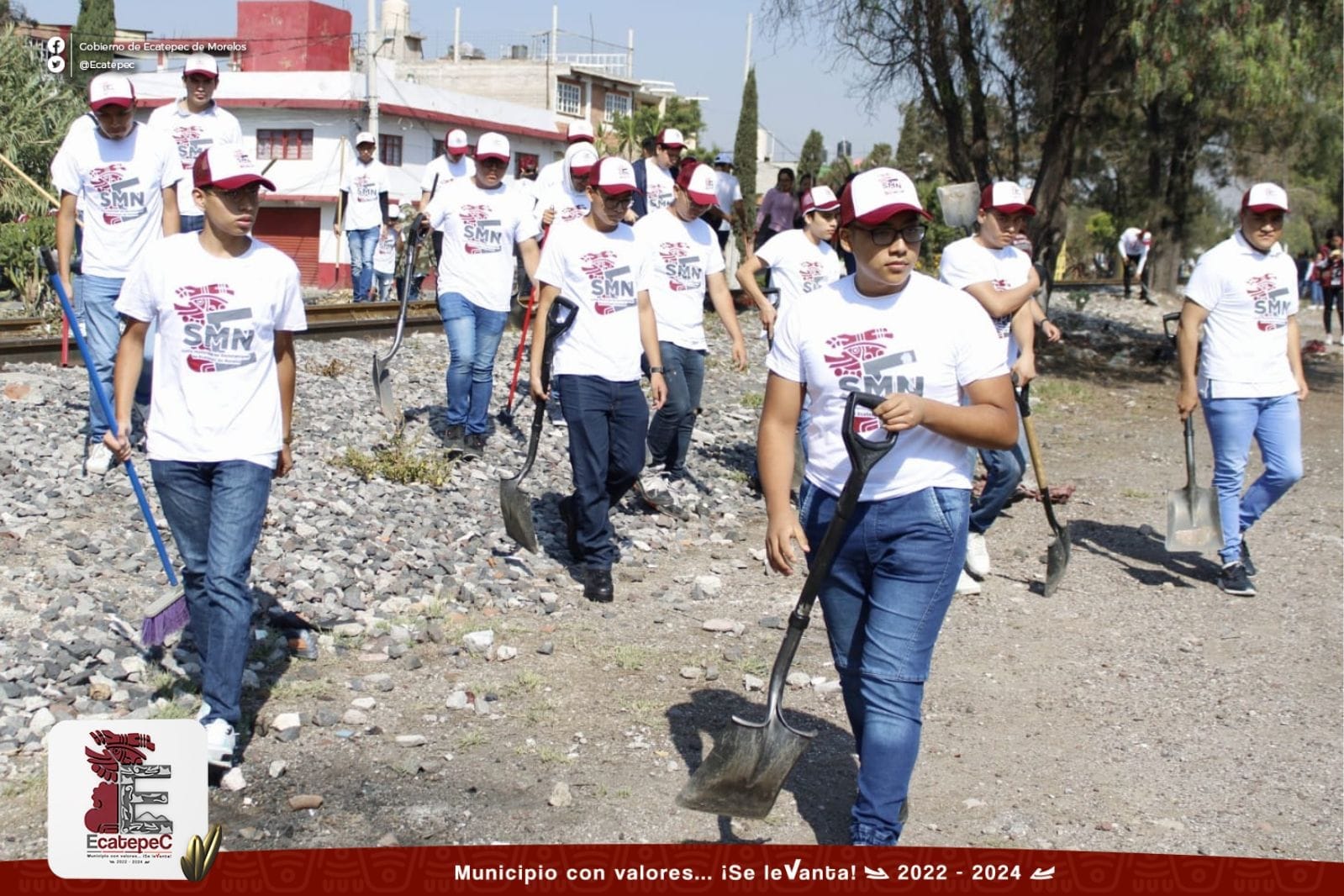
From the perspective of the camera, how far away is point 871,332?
414 cm

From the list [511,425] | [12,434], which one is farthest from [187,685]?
[511,425]

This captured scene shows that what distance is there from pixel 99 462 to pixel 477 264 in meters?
2.62

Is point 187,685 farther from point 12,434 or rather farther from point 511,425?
point 511,425

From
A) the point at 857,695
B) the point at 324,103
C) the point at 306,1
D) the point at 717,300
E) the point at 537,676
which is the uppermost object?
the point at 306,1

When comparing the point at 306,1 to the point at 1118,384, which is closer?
the point at 1118,384

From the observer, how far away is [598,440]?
7.20m

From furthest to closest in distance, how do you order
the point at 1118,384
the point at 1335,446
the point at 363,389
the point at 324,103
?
the point at 324,103 → the point at 1118,384 → the point at 1335,446 → the point at 363,389

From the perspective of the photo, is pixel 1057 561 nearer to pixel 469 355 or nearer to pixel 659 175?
pixel 469 355

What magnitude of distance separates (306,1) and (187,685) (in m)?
44.8

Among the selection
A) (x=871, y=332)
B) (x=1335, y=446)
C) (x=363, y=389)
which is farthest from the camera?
(x=1335, y=446)

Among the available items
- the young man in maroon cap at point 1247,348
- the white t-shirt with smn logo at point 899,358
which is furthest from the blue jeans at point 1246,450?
the white t-shirt with smn logo at point 899,358

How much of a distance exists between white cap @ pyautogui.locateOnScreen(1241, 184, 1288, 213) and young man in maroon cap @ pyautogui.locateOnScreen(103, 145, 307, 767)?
16.7 ft

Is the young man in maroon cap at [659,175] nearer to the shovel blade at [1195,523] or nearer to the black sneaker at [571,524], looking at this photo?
the black sneaker at [571,524]

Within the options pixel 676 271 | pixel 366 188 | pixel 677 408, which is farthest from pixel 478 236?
pixel 366 188
